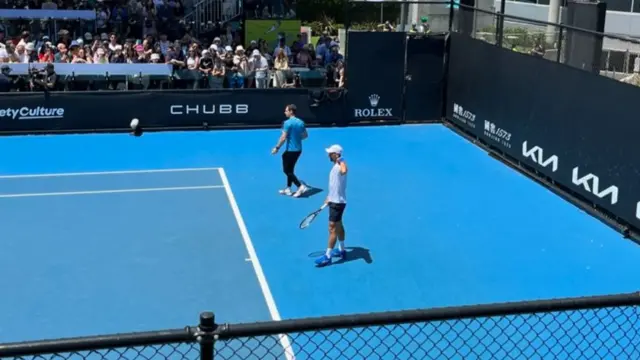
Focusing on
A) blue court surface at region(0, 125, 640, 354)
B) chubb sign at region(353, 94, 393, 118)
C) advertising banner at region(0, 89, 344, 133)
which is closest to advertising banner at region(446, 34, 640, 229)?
blue court surface at region(0, 125, 640, 354)

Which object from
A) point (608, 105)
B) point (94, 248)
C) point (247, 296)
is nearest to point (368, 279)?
point (247, 296)

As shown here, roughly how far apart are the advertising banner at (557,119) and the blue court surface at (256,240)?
0.60 metres

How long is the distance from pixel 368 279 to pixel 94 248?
4.35 meters

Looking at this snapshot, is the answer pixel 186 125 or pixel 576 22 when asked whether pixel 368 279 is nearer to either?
pixel 576 22

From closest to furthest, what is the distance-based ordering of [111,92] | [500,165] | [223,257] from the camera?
1. [223,257]
2. [500,165]
3. [111,92]

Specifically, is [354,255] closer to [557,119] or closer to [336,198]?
[336,198]

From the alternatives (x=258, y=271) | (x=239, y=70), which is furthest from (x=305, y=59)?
(x=258, y=271)

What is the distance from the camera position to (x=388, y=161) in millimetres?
18469

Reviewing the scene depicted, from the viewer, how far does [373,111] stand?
22.3 metres

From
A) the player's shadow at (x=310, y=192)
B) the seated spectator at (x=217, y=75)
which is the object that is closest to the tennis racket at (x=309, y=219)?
the player's shadow at (x=310, y=192)

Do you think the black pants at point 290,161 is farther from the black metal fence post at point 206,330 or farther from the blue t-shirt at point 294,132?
the black metal fence post at point 206,330

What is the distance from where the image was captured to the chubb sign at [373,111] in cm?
2223

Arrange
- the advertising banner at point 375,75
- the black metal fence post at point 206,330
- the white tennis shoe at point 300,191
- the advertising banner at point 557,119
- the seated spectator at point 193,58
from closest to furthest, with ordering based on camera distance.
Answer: the black metal fence post at point 206,330
the advertising banner at point 557,119
the white tennis shoe at point 300,191
the advertising banner at point 375,75
the seated spectator at point 193,58

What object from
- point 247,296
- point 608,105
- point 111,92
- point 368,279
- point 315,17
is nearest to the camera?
point 247,296
